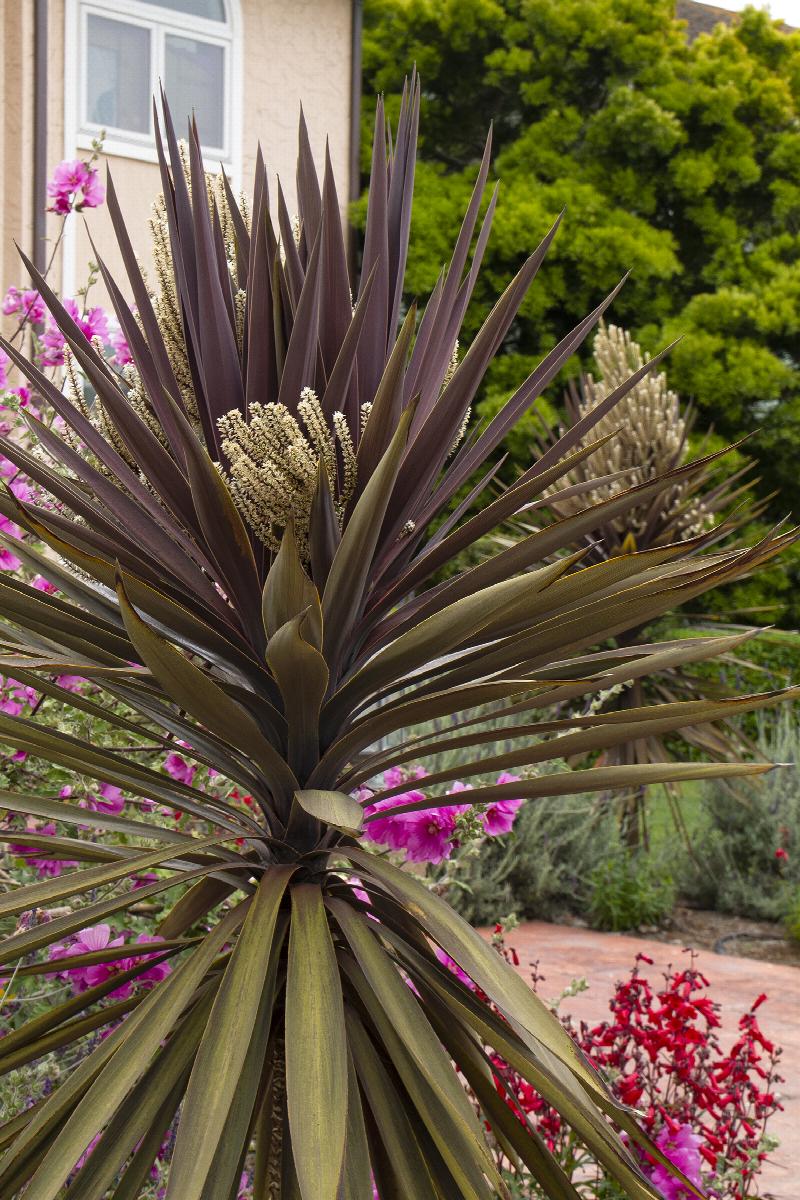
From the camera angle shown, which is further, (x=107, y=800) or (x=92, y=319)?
(x=92, y=319)

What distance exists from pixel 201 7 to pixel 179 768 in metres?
10.2

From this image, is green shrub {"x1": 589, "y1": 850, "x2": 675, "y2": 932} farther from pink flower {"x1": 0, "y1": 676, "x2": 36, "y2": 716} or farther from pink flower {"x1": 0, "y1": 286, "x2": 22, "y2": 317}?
pink flower {"x1": 0, "y1": 676, "x2": 36, "y2": 716}

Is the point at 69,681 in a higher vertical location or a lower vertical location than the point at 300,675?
higher

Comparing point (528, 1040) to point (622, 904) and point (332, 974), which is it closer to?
point (332, 974)

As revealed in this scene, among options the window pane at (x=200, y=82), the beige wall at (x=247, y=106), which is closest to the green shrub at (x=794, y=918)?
the beige wall at (x=247, y=106)

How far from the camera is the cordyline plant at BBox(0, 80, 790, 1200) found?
4.31ft

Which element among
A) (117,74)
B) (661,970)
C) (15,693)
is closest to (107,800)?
(15,693)

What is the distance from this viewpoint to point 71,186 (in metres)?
3.59

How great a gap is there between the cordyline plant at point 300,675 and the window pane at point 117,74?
9.40 m

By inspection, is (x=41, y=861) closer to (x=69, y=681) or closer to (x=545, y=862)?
(x=69, y=681)

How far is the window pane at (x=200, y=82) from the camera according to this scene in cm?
1095

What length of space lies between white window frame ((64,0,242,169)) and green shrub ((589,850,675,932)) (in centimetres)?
622

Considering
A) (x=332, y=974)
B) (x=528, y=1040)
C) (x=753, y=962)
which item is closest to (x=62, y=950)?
(x=332, y=974)

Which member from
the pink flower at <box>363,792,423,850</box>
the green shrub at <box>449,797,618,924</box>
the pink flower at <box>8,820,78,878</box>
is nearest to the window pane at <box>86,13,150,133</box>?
the green shrub at <box>449,797,618,924</box>
